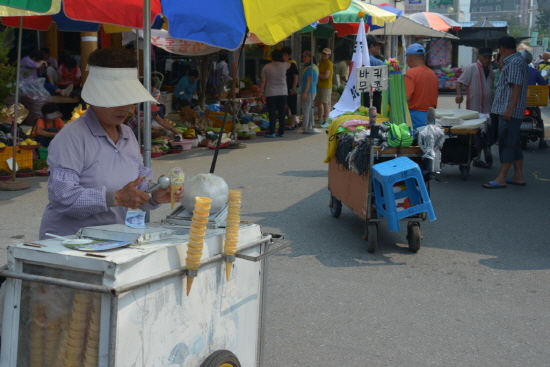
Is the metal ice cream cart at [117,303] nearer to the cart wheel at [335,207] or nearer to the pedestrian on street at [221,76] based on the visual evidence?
the cart wheel at [335,207]

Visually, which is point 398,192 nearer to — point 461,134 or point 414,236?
point 414,236

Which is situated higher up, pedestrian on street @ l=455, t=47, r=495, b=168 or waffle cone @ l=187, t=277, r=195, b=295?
pedestrian on street @ l=455, t=47, r=495, b=168

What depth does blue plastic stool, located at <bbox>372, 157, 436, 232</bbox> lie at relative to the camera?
553 cm

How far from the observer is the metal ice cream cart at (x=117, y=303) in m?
2.14

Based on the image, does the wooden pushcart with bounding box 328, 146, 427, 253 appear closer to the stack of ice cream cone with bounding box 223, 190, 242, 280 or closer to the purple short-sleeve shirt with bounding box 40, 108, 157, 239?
the purple short-sleeve shirt with bounding box 40, 108, 157, 239

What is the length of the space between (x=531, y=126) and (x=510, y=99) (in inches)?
143

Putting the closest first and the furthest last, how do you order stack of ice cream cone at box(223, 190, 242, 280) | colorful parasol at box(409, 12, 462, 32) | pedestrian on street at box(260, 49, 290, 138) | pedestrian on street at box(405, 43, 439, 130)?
stack of ice cream cone at box(223, 190, 242, 280) < pedestrian on street at box(405, 43, 439, 130) < pedestrian on street at box(260, 49, 290, 138) < colorful parasol at box(409, 12, 462, 32)

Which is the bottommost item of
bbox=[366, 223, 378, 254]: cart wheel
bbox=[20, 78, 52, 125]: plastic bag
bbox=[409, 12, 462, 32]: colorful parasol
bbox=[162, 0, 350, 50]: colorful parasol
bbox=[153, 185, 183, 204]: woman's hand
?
bbox=[366, 223, 378, 254]: cart wheel

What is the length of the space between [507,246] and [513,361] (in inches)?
102

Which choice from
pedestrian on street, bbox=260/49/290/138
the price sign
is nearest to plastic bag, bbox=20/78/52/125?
pedestrian on street, bbox=260/49/290/138

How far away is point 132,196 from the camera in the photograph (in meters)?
2.73

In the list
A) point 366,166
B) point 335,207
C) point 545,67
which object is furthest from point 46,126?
point 545,67

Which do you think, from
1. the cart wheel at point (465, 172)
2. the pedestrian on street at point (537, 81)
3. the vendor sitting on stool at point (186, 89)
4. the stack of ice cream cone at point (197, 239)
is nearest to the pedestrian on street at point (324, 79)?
the vendor sitting on stool at point (186, 89)

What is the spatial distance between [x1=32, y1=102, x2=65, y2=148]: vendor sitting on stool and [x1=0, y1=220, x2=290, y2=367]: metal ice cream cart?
24.9 feet
